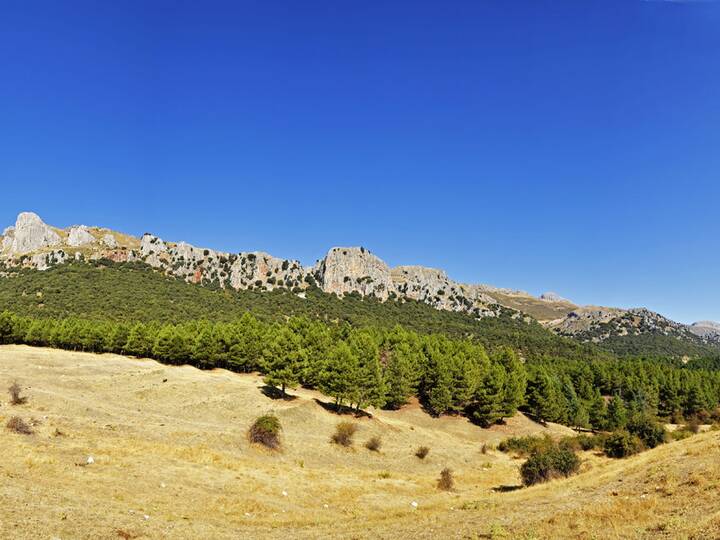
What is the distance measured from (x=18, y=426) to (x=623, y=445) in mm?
58128

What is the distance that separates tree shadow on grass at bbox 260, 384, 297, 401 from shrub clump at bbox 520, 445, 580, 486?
35.0m

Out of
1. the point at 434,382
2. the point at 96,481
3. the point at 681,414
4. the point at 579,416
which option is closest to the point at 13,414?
the point at 96,481

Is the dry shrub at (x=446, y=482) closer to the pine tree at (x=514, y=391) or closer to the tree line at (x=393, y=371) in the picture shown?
the tree line at (x=393, y=371)

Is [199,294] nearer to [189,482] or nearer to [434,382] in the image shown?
[434,382]

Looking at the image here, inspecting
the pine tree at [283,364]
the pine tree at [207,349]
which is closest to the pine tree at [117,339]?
the pine tree at [207,349]

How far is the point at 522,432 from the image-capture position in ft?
239

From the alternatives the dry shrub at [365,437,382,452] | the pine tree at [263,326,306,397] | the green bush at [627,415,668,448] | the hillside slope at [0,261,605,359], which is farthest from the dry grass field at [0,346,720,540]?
the hillside slope at [0,261,605,359]

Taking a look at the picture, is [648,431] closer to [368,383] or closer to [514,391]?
[514,391]

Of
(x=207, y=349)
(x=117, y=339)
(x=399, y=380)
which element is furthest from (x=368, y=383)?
(x=117, y=339)

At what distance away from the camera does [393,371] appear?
7569 cm

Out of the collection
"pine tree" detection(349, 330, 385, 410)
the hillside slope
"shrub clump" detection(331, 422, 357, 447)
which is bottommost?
"shrub clump" detection(331, 422, 357, 447)

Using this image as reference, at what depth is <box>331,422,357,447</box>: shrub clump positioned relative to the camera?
48.5m

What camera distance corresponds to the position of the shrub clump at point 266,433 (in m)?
42.4

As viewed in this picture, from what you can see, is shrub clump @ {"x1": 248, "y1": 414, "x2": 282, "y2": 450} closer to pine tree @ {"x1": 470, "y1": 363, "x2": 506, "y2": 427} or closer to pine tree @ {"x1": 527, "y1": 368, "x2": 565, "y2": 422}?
pine tree @ {"x1": 470, "y1": 363, "x2": 506, "y2": 427}
